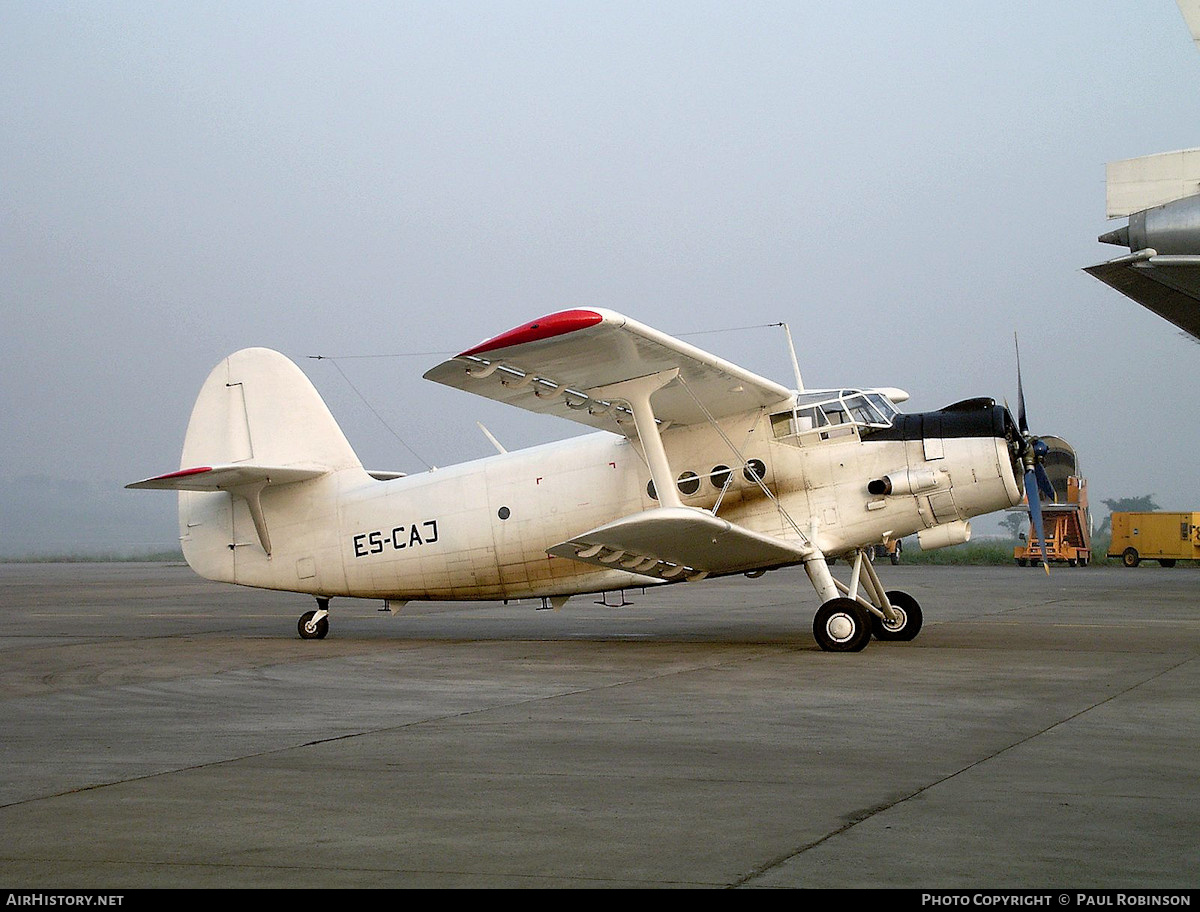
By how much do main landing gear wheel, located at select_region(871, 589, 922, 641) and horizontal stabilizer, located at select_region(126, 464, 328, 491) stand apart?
8395mm

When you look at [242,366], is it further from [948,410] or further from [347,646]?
[948,410]

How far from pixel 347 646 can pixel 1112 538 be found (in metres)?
39.1

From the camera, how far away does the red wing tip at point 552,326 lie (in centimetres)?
1162

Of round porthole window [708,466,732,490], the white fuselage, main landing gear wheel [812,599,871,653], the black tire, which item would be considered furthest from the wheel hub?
the black tire

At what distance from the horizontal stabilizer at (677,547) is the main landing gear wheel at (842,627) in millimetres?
878

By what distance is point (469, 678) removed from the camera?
38.0 feet

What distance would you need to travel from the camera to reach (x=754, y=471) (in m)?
14.5

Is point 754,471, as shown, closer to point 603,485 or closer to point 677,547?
point 677,547

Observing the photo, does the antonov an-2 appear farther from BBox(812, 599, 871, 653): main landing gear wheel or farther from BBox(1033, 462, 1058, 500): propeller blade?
BBox(1033, 462, 1058, 500): propeller blade

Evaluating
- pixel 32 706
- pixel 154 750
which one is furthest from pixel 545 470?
pixel 154 750

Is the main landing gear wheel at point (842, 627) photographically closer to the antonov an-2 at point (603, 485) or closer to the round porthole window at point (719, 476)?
the antonov an-2 at point (603, 485)

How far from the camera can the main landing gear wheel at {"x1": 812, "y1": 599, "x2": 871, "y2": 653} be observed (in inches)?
517

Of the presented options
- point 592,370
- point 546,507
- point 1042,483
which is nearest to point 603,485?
point 546,507

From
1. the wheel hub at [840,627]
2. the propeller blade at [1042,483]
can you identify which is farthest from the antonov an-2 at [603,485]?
the propeller blade at [1042,483]
